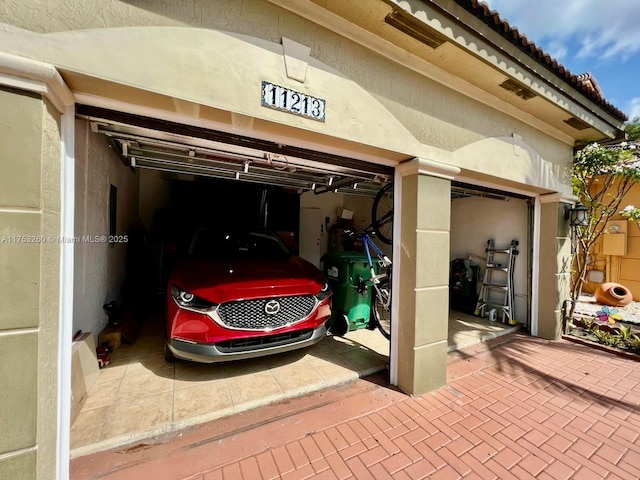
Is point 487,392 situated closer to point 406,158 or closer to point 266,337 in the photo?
point 266,337

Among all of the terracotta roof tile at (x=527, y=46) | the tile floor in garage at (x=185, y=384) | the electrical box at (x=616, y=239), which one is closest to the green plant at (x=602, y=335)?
the tile floor in garage at (x=185, y=384)

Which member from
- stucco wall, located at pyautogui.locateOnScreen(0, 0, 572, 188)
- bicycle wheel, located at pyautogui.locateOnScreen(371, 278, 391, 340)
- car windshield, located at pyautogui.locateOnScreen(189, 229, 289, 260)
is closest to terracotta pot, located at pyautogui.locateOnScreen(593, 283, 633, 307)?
stucco wall, located at pyautogui.locateOnScreen(0, 0, 572, 188)

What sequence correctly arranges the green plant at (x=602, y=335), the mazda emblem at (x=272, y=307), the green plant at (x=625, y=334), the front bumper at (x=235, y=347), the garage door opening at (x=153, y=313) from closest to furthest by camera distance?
the garage door opening at (x=153, y=313) → the front bumper at (x=235, y=347) → the mazda emblem at (x=272, y=307) → the green plant at (x=625, y=334) → the green plant at (x=602, y=335)

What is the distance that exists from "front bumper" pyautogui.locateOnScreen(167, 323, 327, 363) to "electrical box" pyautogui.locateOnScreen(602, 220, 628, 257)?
9.55 metres

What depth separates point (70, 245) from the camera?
1.61 meters

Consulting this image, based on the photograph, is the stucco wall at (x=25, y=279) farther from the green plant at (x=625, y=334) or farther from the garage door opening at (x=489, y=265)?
the green plant at (x=625, y=334)

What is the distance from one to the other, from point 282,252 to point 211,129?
2.33 m

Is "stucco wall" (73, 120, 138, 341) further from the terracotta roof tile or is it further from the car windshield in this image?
the terracotta roof tile

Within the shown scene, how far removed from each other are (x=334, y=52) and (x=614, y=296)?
898 centimetres

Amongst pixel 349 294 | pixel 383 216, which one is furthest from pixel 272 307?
pixel 383 216

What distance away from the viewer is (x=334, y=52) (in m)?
2.18

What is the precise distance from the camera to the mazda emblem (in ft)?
9.05

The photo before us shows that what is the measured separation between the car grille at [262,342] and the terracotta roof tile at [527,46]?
3855 millimetres

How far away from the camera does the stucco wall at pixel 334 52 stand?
142cm
